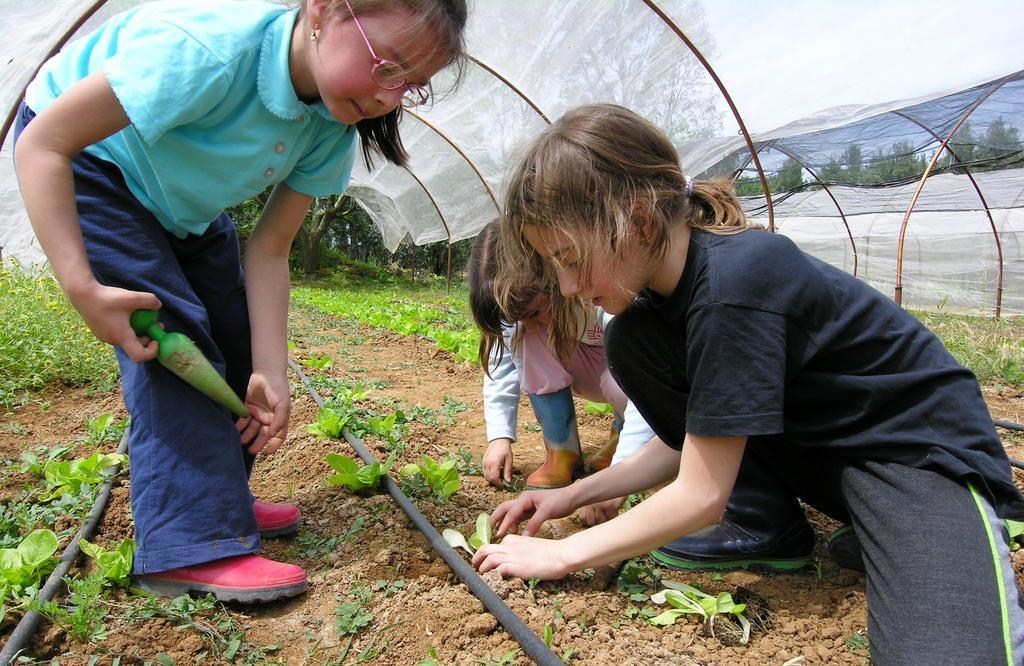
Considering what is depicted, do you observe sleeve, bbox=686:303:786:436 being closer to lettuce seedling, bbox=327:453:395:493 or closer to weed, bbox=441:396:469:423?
lettuce seedling, bbox=327:453:395:493

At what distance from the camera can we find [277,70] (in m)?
1.40

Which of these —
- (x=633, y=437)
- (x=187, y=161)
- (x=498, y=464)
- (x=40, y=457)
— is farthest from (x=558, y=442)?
(x=40, y=457)

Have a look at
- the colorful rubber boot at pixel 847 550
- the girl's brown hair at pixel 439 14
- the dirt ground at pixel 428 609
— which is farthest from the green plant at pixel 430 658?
the girl's brown hair at pixel 439 14

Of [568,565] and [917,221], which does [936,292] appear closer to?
[917,221]

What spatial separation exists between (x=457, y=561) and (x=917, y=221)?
1175cm

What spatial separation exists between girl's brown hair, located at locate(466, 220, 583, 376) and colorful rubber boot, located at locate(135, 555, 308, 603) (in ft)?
2.99

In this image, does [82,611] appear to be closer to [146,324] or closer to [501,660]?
[146,324]

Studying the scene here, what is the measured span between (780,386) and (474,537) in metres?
0.84

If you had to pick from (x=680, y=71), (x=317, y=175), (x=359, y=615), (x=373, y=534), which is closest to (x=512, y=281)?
(x=317, y=175)

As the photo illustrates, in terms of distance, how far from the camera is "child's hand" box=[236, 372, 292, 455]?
1.62m

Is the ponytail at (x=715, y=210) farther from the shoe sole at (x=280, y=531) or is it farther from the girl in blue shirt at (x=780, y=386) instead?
the shoe sole at (x=280, y=531)

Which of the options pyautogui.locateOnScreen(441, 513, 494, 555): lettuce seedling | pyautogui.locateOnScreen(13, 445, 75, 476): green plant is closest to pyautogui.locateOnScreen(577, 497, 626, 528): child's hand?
pyautogui.locateOnScreen(441, 513, 494, 555): lettuce seedling

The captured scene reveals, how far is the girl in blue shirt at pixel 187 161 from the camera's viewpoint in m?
1.28

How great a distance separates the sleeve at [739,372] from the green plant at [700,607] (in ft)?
1.33
